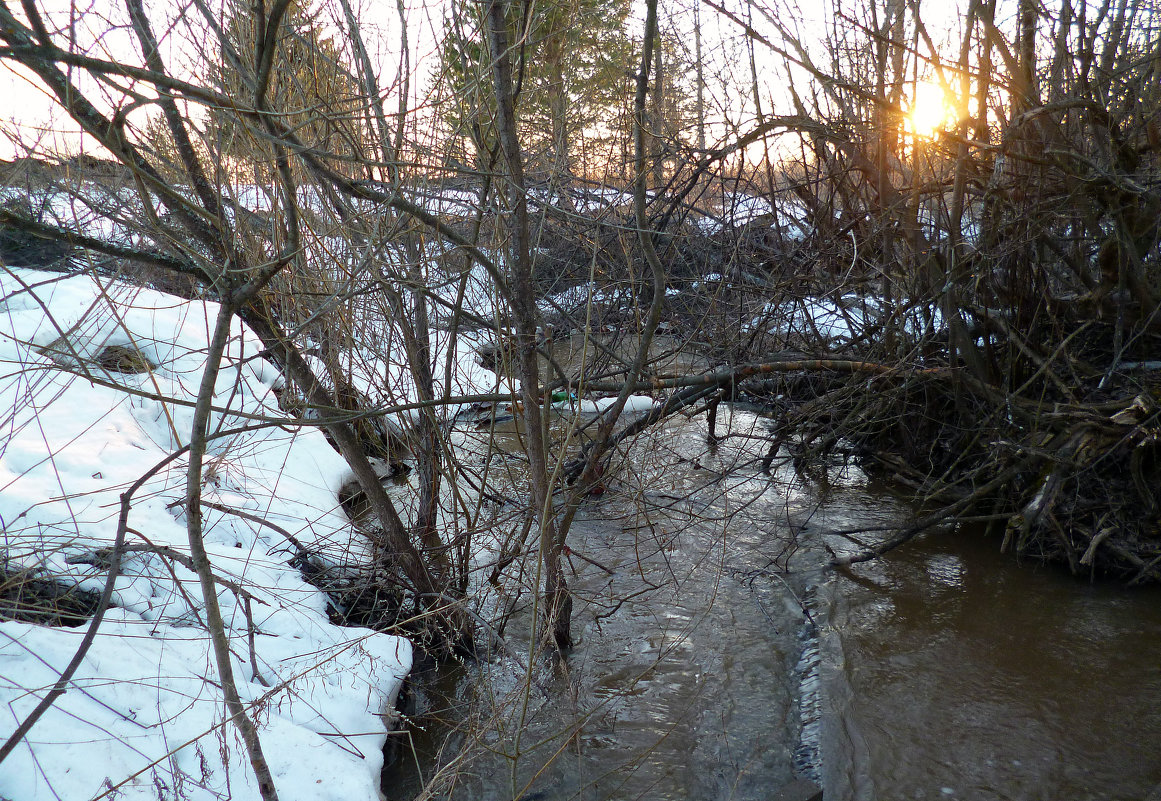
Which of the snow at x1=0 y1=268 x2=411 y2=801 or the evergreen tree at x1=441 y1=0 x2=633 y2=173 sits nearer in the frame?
the snow at x1=0 y1=268 x2=411 y2=801

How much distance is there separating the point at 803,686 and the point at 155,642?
9.51ft

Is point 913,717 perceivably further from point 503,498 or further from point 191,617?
point 191,617

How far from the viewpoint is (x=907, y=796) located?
10.2ft

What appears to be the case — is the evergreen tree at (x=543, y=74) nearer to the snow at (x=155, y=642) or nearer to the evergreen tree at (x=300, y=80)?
the evergreen tree at (x=300, y=80)

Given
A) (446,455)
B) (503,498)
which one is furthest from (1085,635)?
(446,455)

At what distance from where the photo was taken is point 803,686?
3.81 metres

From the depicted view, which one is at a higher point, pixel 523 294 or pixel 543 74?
pixel 543 74

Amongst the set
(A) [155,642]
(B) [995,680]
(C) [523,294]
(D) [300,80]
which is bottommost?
(B) [995,680]

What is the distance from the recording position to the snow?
258 centimetres

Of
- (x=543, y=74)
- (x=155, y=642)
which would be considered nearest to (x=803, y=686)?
(x=155, y=642)

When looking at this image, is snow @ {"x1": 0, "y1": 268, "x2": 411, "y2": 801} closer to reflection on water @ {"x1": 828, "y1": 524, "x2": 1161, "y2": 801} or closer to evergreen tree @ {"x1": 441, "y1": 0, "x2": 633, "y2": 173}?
evergreen tree @ {"x1": 441, "y1": 0, "x2": 633, "y2": 173}

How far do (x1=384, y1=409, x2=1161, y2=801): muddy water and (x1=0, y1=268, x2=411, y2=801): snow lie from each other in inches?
16.9

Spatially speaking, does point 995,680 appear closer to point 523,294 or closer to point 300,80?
point 523,294

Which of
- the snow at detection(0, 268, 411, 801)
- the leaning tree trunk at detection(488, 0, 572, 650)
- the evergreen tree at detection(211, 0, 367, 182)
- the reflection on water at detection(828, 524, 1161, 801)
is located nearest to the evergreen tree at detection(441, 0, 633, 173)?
the leaning tree trunk at detection(488, 0, 572, 650)
